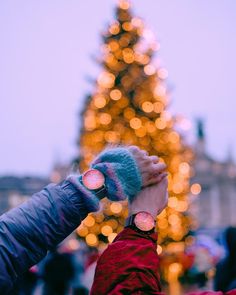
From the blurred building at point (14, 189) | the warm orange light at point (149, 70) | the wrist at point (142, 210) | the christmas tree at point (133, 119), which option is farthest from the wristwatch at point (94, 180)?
the blurred building at point (14, 189)

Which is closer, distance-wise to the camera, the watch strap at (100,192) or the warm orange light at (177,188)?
the watch strap at (100,192)

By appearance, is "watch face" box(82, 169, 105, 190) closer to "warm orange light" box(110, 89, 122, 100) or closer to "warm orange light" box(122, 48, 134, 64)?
"warm orange light" box(110, 89, 122, 100)

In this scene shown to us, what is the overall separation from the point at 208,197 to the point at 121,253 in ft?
222

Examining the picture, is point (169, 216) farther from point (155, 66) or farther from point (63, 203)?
point (63, 203)

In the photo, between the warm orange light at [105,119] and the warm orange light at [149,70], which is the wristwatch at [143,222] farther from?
the warm orange light at [149,70]

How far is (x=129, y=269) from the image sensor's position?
4.19 feet

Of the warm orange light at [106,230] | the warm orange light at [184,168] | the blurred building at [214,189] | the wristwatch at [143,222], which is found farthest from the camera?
the blurred building at [214,189]

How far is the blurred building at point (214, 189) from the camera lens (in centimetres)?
6519

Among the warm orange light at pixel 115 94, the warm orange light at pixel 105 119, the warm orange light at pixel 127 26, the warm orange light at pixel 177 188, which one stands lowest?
the warm orange light at pixel 177 188

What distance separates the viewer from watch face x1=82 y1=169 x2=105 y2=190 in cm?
141

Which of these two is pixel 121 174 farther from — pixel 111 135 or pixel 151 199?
pixel 111 135

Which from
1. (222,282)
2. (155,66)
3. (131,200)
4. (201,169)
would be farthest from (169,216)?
(201,169)

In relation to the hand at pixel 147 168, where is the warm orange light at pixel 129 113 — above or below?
below

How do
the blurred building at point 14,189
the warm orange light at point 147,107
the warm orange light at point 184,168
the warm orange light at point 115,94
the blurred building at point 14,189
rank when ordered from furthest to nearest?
the blurred building at point 14,189 < the blurred building at point 14,189 < the warm orange light at point 115,94 < the warm orange light at point 147,107 < the warm orange light at point 184,168
